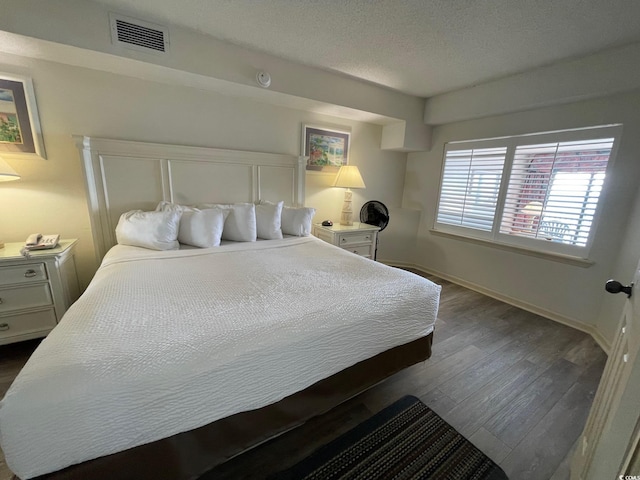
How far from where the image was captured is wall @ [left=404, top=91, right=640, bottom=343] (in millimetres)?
2121

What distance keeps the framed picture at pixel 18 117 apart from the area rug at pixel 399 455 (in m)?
2.81

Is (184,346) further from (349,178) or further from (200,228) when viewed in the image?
(349,178)

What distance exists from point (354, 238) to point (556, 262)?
2.05 meters

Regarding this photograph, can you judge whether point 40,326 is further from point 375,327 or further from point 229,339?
point 375,327

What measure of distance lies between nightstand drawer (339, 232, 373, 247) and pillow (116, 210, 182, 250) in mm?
1767

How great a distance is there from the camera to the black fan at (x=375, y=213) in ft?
11.4

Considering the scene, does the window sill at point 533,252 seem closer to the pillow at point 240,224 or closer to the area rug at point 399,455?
the area rug at point 399,455

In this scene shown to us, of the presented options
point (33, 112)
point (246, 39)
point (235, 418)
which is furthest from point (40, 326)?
point (246, 39)

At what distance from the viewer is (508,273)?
9.69 ft

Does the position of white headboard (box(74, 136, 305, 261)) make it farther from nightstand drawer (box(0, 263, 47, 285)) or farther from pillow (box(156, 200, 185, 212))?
nightstand drawer (box(0, 263, 47, 285))

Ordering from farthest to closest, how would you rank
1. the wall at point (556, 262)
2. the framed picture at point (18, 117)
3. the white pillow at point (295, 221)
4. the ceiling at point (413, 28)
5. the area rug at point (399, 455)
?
the white pillow at point (295, 221), the wall at point (556, 262), the framed picture at point (18, 117), the ceiling at point (413, 28), the area rug at point (399, 455)

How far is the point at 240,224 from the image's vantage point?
239 centimetres

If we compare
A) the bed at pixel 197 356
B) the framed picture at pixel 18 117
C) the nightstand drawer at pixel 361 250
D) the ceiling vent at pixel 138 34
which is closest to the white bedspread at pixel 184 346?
the bed at pixel 197 356

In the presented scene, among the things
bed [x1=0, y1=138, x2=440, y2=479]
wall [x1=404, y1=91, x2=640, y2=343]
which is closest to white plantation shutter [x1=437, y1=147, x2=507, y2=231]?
wall [x1=404, y1=91, x2=640, y2=343]
